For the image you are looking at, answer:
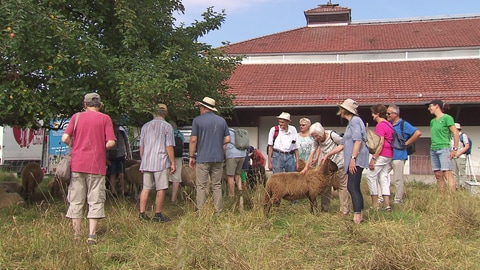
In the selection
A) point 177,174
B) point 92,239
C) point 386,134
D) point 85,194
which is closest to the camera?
point 92,239

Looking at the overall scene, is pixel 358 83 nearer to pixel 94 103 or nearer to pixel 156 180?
pixel 156 180

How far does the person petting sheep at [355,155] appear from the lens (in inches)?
227

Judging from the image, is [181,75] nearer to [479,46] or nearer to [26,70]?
[26,70]

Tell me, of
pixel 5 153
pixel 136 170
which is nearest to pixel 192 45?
pixel 136 170

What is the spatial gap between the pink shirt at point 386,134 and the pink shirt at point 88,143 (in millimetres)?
4194

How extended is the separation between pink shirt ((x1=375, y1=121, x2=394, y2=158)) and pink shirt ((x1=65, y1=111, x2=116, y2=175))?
419cm

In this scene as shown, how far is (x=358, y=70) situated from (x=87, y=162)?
51.8ft

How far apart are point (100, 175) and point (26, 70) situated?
2.16 meters

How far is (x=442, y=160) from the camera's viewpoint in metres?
7.74

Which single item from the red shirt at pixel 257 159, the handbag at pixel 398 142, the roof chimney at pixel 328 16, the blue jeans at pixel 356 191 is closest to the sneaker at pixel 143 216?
the blue jeans at pixel 356 191

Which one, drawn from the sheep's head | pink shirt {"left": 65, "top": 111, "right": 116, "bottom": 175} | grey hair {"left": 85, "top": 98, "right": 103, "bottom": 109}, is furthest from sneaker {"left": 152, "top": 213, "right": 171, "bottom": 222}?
the sheep's head

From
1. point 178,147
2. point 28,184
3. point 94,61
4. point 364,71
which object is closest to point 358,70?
point 364,71

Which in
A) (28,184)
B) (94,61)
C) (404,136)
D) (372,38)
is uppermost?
(372,38)

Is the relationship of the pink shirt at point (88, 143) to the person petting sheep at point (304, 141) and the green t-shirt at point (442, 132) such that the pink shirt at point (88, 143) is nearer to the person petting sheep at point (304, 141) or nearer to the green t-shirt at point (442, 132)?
the person petting sheep at point (304, 141)
